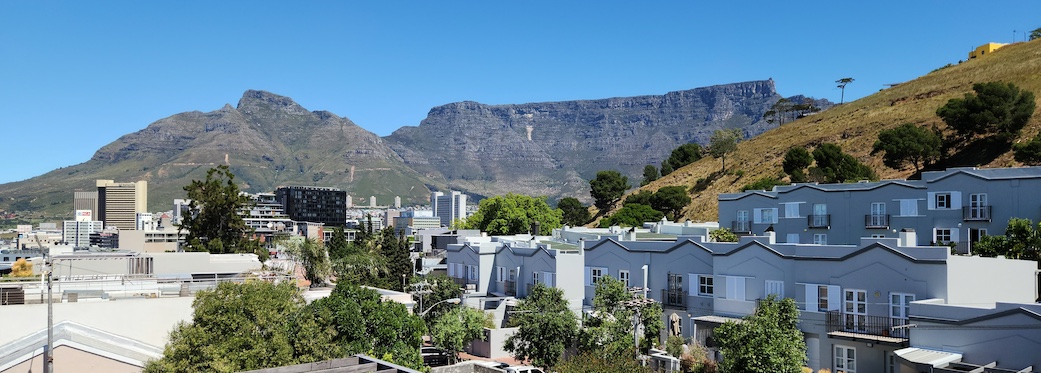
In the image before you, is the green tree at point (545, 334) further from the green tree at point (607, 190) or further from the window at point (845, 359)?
the green tree at point (607, 190)

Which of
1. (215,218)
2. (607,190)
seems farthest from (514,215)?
(215,218)

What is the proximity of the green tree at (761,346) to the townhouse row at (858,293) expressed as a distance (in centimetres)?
356

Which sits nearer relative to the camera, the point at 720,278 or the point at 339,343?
the point at 339,343

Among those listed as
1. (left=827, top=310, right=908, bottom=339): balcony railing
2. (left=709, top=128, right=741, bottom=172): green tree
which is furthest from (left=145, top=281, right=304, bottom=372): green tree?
(left=709, top=128, right=741, bottom=172): green tree

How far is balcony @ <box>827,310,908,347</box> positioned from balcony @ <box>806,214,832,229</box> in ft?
67.3

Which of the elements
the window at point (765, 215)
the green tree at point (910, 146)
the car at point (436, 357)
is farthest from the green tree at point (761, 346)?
the green tree at point (910, 146)

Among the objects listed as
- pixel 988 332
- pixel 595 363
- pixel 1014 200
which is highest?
pixel 1014 200

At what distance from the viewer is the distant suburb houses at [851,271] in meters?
27.3

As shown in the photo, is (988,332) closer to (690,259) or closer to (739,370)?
(739,370)

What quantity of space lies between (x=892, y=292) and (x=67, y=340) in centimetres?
3129

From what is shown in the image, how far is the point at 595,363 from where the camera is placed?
31000 millimetres

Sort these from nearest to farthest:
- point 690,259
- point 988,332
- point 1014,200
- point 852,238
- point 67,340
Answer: point 988,332 → point 67,340 → point 690,259 → point 1014,200 → point 852,238

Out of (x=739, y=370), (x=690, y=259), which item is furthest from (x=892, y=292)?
(x=690, y=259)

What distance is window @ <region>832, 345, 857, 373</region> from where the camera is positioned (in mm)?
31472
